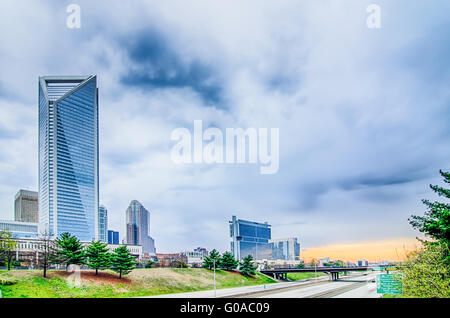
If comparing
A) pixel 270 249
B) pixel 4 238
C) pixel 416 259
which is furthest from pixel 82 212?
pixel 416 259

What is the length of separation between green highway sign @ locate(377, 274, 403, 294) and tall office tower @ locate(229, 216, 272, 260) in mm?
54883

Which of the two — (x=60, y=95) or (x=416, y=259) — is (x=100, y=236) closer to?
(x=60, y=95)

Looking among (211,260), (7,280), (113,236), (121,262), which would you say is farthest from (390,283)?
(113,236)

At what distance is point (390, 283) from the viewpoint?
1145 centimetres

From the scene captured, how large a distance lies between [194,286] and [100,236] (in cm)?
7450

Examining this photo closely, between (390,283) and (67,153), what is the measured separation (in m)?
85.9

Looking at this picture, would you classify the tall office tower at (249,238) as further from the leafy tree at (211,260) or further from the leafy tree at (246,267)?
the leafy tree at (211,260)

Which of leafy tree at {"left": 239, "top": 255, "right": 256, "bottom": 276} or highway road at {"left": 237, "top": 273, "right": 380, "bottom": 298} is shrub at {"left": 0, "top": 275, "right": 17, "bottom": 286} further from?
leafy tree at {"left": 239, "top": 255, "right": 256, "bottom": 276}

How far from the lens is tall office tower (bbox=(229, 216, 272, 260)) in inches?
2676

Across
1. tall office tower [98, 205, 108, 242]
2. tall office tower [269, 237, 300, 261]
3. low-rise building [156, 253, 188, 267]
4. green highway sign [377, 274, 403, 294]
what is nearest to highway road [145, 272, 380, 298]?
green highway sign [377, 274, 403, 294]

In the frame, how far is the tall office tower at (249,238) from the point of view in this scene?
68.0m

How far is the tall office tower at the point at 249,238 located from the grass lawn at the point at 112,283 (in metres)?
26.5

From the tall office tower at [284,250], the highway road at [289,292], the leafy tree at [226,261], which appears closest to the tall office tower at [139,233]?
the leafy tree at [226,261]
